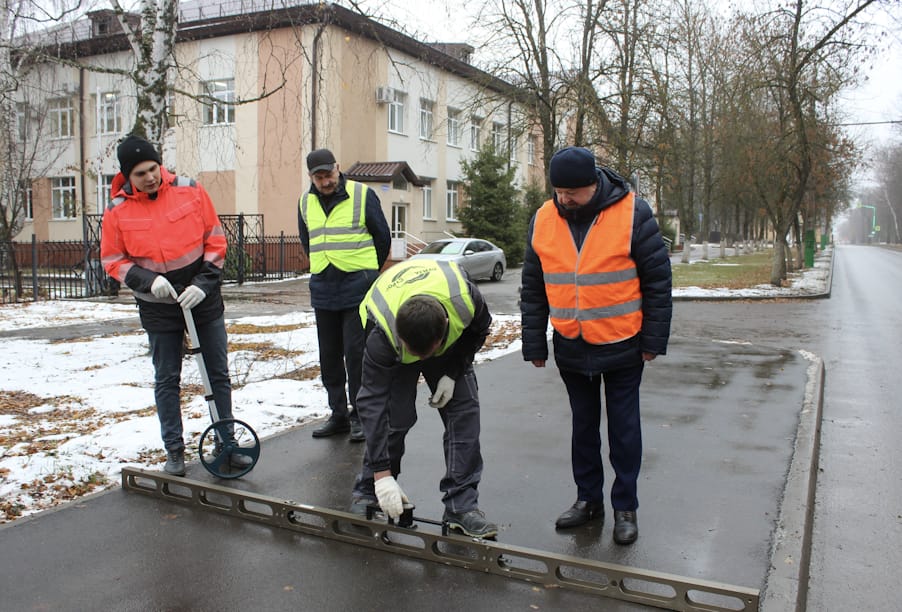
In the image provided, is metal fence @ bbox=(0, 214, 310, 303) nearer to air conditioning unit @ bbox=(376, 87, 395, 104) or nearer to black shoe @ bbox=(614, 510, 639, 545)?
air conditioning unit @ bbox=(376, 87, 395, 104)

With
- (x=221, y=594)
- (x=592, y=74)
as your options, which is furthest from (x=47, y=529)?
(x=592, y=74)

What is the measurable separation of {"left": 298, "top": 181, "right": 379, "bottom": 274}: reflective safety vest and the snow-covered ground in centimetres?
144

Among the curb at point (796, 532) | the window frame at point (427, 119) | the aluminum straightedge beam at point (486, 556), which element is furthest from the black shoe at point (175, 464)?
the window frame at point (427, 119)

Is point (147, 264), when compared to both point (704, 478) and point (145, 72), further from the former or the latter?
point (145, 72)

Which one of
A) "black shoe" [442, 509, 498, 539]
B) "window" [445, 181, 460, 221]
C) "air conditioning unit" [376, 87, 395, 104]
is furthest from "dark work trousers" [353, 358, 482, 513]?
"window" [445, 181, 460, 221]

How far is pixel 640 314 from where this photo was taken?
11.5 feet

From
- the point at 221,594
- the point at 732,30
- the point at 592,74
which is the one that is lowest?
the point at 221,594

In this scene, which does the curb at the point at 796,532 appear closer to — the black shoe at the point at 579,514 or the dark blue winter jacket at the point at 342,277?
the black shoe at the point at 579,514

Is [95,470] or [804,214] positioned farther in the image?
[804,214]

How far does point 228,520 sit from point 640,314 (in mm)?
2330

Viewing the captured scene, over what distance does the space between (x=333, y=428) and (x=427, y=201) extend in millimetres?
27834

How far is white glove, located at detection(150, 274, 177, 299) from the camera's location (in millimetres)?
4141

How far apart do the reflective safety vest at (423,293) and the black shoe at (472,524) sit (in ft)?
2.68

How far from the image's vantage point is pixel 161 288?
414 cm
